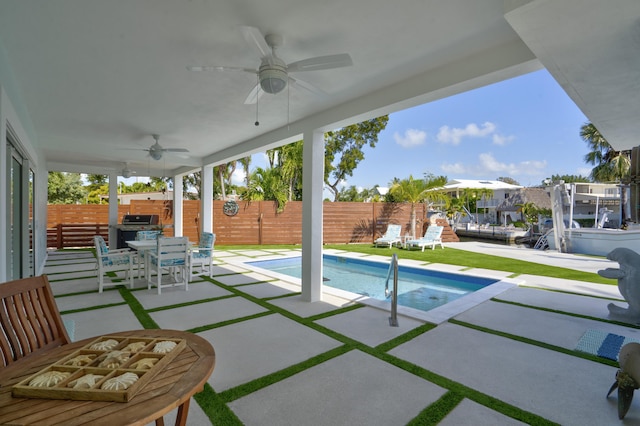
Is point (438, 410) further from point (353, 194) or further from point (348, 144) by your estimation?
point (353, 194)

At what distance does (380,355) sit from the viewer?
117 inches

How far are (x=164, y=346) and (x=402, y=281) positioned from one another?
6.28 metres

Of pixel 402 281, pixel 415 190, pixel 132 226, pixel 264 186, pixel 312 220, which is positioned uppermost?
pixel 264 186

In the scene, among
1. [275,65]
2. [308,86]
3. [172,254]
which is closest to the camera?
[275,65]

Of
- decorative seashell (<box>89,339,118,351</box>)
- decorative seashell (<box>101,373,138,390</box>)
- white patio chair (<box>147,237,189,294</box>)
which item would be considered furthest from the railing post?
decorative seashell (<box>101,373,138,390</box>)

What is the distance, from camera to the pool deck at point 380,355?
2174 millimetres

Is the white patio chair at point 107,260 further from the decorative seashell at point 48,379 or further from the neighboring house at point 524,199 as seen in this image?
the neighboring house at point 524,199

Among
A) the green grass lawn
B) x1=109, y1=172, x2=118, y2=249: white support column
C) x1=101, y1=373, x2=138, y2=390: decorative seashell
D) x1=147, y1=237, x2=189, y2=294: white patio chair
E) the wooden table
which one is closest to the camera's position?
the wooden table

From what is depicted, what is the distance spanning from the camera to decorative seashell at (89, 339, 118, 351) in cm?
142

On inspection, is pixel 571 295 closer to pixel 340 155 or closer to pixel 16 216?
pixel 16 216

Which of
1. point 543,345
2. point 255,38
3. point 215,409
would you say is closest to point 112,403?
point 215,409

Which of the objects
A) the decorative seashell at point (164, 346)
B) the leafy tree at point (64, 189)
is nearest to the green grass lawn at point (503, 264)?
the decorative seashell at point (164, 346)

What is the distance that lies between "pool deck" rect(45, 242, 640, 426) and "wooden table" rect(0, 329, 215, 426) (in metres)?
1.08

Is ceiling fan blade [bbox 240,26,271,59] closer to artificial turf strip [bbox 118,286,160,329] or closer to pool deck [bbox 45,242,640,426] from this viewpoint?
pool deck [bbox 45,242,640,426]
